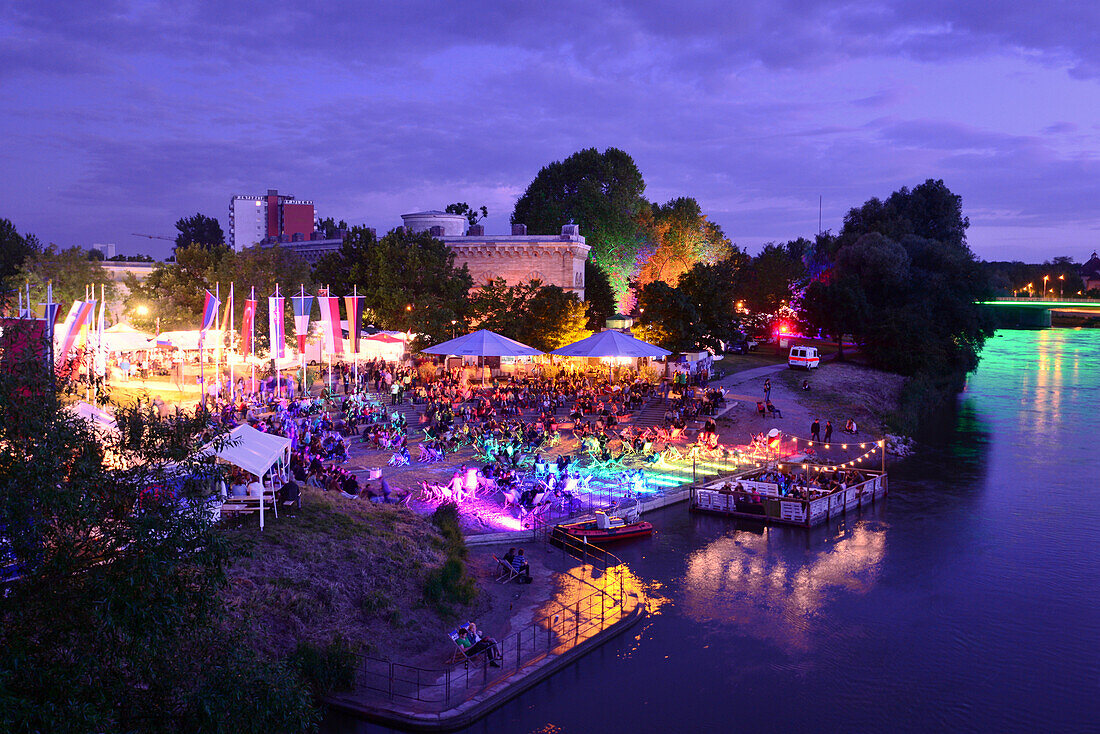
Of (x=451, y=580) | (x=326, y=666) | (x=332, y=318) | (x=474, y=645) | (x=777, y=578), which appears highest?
(x=332, y=318)

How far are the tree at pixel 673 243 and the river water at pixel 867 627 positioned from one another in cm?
5354

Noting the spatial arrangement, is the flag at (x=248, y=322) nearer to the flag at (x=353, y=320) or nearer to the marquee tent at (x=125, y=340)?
the flag at (x=353, y=320)

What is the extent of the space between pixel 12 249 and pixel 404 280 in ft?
121

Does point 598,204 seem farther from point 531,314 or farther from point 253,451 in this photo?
point 253,451

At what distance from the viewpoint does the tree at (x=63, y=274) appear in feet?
181

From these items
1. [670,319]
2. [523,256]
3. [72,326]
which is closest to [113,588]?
[72,326]

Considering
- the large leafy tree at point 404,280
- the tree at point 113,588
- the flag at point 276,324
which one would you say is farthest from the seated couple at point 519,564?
the large leafy tree at point 404,280

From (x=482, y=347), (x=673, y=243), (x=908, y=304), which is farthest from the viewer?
(x=673, y=243)

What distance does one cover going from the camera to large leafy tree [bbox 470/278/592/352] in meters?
52.4

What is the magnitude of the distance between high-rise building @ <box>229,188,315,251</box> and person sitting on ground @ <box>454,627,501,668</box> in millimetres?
84149

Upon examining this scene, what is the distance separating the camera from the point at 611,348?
40.8 metres

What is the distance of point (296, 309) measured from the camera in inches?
1500

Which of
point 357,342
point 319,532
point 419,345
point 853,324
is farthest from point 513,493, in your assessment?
point 853,324

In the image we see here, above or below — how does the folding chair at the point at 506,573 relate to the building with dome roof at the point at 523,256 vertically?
below
